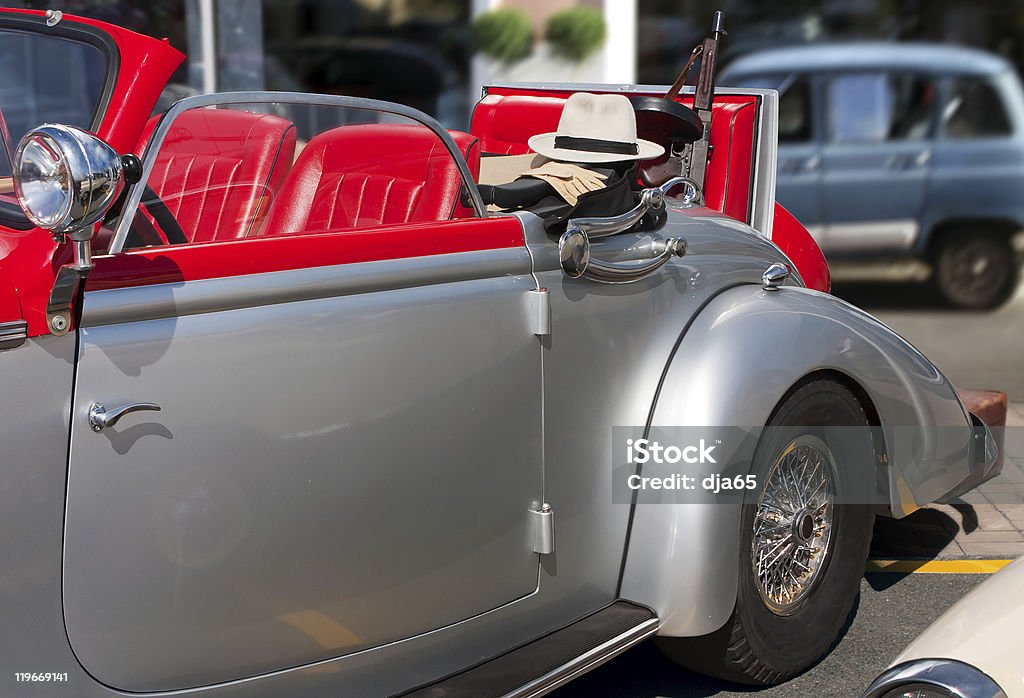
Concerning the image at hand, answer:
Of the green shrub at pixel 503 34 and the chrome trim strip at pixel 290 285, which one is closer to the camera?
the chrome trim strip at pixel 290 285

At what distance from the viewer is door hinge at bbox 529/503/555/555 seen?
2.85 meters

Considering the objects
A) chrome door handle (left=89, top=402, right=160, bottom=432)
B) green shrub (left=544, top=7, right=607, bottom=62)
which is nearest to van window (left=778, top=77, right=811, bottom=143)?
green shrub (left=544, top=7, right=607, bottom=62)

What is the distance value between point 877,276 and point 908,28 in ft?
5.89

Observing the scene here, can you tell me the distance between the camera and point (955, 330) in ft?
27.4

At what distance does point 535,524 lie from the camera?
9.36ft

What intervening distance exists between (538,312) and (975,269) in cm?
680

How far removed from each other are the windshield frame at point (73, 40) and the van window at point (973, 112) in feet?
23.3

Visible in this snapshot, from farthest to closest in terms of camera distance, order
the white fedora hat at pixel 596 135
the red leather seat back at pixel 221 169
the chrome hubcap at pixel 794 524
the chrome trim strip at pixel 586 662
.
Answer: the white fedora hat at pixel 596 135
the chrome hubcap at pixel 794 524
the chrome trim strip at pixel 586 662
the red leather seat back at pixel 221 169

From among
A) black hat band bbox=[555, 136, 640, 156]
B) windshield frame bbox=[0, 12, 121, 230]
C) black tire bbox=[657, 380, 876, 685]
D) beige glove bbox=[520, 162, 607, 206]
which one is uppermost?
windshield frame bbox=[0, 12, 121, 230]

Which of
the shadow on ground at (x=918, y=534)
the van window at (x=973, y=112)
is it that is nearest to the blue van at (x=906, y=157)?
the van window at (x=973, y=112)

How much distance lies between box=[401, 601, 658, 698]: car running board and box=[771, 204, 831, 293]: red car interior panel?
Result: 177 cm

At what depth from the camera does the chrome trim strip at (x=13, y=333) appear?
207cm

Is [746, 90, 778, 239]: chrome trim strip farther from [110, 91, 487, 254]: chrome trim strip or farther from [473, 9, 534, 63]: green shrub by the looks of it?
[473, 9, 534, 63]: green shrub

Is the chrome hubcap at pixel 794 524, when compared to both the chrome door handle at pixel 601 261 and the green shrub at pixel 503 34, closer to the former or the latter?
the chrome door handle at pixel 601 261
